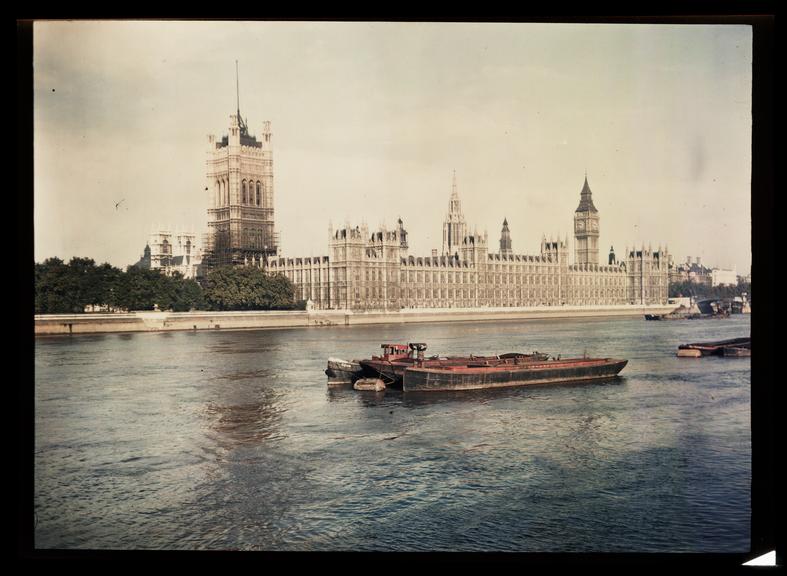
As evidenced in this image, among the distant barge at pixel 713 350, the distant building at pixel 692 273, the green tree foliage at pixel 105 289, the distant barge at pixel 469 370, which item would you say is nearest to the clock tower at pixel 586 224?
the distant building at pixel 692 273

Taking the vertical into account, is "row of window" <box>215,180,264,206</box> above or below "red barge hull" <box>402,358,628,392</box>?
above

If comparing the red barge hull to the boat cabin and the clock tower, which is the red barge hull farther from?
the clock tower

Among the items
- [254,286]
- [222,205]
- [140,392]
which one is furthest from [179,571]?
[222,205]

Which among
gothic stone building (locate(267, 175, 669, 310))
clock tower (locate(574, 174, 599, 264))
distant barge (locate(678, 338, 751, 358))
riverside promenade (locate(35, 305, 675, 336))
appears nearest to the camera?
clock tower (locate(574, 174, 599, 264))

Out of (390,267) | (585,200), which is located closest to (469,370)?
(585,200)

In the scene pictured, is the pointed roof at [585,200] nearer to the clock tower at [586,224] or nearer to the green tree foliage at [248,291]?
the clock tower at [586,224]

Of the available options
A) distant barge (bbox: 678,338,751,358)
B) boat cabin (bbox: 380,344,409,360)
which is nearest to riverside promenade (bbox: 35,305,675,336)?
distant barge (bbox: 678,338,751,358)

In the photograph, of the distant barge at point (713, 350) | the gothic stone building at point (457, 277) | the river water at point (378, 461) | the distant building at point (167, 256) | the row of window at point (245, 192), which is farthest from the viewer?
the row of window at point (245, 192)
